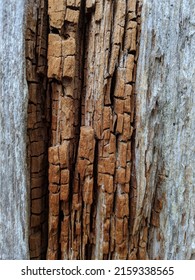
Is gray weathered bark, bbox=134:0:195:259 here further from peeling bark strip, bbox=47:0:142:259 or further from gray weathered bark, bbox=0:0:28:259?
gray weathered bark, bbox=0:0:28:259

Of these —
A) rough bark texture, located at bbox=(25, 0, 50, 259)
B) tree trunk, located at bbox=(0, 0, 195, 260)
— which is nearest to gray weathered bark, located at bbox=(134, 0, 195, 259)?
tree trunk, located at bbox=(0, 0, 195, 260)

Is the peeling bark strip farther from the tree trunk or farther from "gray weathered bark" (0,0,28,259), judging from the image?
"gray weathered bark" (0,0,28,259)

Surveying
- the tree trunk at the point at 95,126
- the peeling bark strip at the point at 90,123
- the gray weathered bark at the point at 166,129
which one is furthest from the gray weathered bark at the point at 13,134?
the gray weathered bark at the point at 166,129

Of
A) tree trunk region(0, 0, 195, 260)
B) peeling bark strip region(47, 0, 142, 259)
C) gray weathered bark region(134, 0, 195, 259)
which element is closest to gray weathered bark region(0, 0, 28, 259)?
tree trunk region(0, 0, 195, 260)

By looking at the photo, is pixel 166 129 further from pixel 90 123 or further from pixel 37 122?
pixel 37 122

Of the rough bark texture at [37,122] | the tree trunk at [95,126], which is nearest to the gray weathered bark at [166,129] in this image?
the tree trunk at [95,126]

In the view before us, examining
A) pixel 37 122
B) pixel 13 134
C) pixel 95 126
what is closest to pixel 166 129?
pixel 95 126

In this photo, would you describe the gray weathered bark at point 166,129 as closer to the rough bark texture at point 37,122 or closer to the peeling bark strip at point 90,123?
the peeling bark strip at point 90,123
